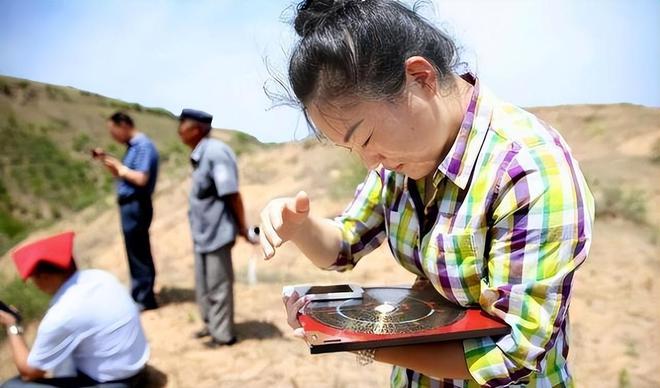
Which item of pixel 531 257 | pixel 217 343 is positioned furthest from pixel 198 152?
pixel 531 257

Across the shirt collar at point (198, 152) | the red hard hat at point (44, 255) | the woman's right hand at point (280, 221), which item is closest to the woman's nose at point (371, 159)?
the woman's right hand at point (280, 221)

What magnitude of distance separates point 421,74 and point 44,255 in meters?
2.05

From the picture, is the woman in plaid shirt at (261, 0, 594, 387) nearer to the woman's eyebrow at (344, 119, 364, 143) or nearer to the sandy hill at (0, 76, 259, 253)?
the woman's eyebrow at (344, 119, 364, 143)

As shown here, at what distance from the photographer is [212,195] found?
357cm

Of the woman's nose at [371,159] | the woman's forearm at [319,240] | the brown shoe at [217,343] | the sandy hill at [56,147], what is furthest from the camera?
the sandy hill at [56,147]

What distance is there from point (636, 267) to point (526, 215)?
4.74m

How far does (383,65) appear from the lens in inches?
32.2

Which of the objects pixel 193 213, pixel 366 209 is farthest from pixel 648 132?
pixel 366 209

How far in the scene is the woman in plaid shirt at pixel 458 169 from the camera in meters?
0.78

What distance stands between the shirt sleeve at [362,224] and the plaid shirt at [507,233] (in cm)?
13

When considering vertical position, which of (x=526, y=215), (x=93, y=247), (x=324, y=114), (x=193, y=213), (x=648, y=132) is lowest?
(x=93, y=247)

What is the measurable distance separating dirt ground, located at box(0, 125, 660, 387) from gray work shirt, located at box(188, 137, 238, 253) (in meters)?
0.74

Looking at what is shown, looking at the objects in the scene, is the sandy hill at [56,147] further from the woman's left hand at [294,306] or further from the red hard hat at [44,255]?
the woman's left hand at [294,306]

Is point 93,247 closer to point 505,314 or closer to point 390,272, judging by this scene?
point 390,272
